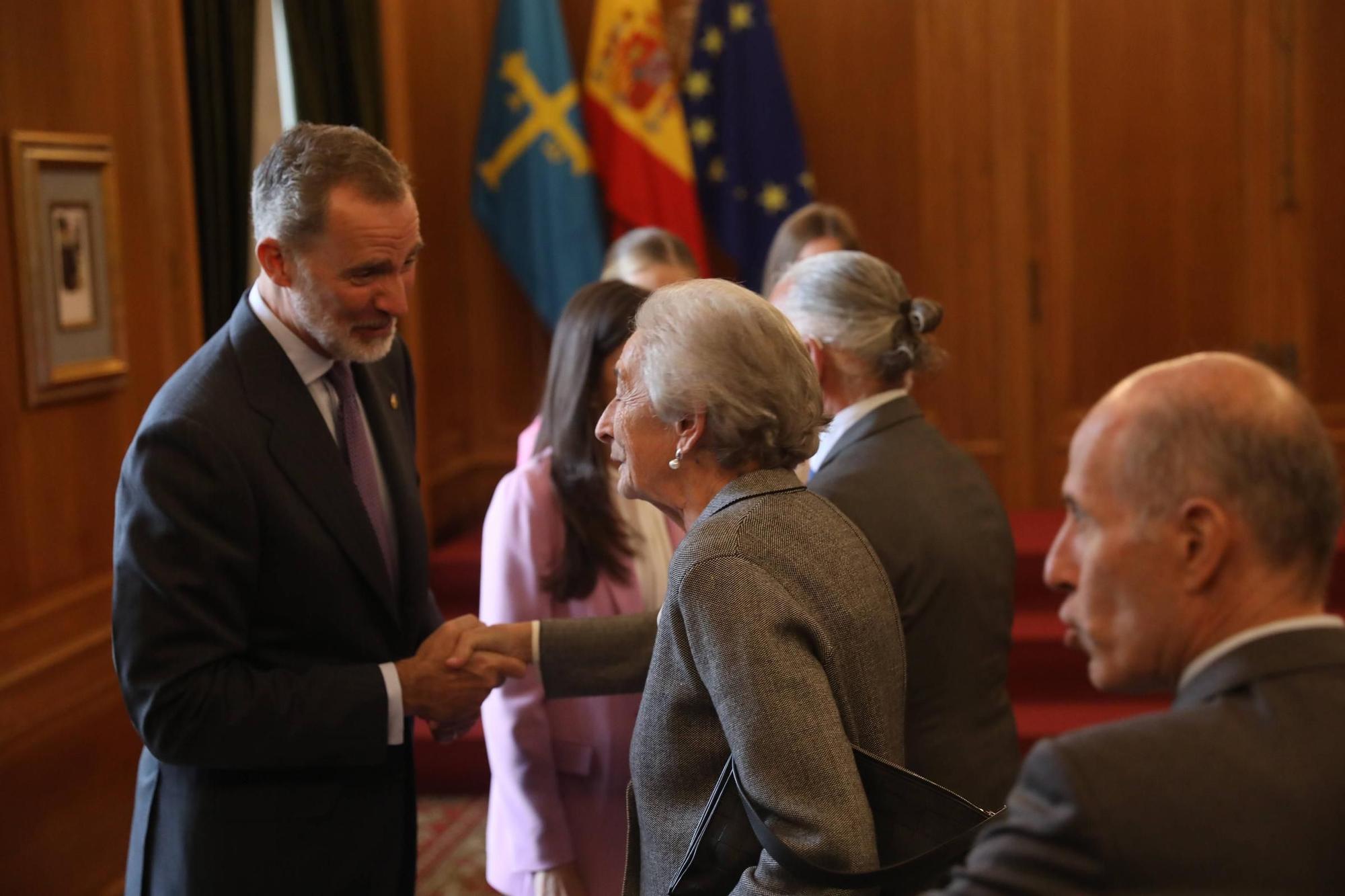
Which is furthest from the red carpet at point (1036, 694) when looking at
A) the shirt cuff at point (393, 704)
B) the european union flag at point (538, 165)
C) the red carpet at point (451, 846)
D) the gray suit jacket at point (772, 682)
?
the gray suit jacket at point (772, 682)

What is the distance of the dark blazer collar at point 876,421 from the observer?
2.34 meters

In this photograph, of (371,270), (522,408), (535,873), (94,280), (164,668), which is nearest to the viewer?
(164,668)

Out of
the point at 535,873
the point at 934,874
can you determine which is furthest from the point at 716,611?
the point at 535,873

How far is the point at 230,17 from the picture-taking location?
380cm

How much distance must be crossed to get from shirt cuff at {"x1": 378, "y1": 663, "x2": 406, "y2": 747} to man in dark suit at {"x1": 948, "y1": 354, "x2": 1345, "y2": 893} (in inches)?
44.1

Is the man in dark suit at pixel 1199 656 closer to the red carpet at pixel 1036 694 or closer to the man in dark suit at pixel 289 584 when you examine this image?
the man in dark suit at pixel 289 584

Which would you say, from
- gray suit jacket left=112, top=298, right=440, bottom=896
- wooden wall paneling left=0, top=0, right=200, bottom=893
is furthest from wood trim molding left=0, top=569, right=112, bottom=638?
gray suit jacket left=112, top=298, right=440, bottom=896

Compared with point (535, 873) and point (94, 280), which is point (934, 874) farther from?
point (94, 280)

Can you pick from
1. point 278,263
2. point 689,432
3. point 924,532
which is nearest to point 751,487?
point 689,432

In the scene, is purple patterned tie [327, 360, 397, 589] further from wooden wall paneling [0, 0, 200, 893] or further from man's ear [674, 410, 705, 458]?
wooden wall paneling [0, 0, 200, 893]

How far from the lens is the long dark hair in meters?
2.46

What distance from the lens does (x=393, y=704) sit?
2.09 meters

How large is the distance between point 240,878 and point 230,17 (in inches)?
102

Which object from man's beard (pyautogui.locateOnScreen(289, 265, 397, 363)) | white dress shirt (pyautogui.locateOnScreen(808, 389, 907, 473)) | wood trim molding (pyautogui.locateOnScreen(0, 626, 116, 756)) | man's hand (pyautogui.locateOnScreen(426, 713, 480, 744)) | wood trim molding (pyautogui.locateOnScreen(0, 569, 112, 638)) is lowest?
wood trim molding (pyautogui.locateOnScreen(0, 626, 116, 756))
